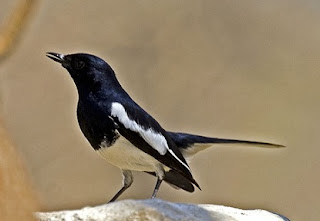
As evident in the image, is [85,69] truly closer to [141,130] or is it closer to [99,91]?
[99,91]

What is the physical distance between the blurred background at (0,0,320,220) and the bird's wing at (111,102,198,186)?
3.07 feet

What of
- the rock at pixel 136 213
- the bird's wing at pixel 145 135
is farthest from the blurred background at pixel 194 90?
the rock at pixel 136 213

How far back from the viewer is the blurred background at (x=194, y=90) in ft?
7.57

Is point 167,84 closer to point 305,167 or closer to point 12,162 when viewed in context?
point 305,167

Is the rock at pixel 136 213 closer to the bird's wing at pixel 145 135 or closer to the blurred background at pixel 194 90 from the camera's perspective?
the bird's wing at pixel 145 135

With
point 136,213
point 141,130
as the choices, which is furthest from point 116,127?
point 136,213

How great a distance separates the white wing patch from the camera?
1.30 metres

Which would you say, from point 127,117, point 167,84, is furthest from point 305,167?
point 127,117

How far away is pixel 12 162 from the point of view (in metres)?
0.59

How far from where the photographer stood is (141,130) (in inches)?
51.9

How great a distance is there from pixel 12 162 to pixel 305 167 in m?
1.92

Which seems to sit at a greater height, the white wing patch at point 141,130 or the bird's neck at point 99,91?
the bird's neck at point 99,91

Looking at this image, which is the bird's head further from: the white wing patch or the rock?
the rock

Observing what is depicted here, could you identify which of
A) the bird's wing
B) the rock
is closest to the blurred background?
the bird's wing
